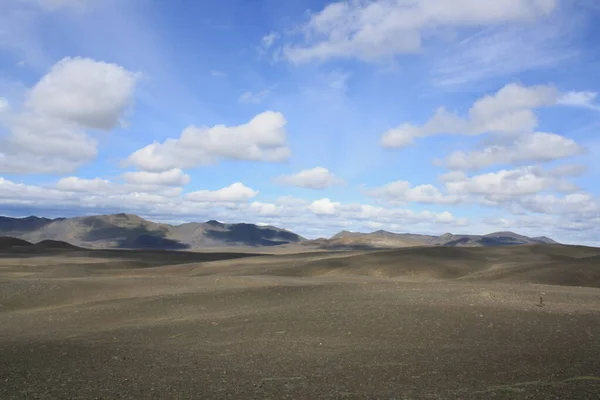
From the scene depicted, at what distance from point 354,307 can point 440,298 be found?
3735 mm

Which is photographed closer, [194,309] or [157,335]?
[157,335]

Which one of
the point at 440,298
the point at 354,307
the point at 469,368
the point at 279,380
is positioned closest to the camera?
the point at 279,380

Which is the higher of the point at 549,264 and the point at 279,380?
the point at 549,264

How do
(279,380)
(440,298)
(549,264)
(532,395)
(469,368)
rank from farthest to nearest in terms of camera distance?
(549,264) < (440,298) < (469,368) < (279,380) < (532,395)

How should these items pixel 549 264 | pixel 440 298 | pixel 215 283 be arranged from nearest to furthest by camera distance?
pixel 440 298 < pixel 215 283 < pixel 549 264

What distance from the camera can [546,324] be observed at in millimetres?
15156

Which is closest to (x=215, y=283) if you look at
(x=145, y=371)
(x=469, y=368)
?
(x=145, y=371)

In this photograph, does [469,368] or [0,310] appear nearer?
[469,368]

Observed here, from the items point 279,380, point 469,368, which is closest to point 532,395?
point 469,368

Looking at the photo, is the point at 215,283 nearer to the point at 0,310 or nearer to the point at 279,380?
the point at 0,310

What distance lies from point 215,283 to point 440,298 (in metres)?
12.9

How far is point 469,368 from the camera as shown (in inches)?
415

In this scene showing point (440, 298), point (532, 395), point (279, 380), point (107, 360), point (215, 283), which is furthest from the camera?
point (215, 283)

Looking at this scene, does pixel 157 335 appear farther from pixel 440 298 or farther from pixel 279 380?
pixel 440 298
